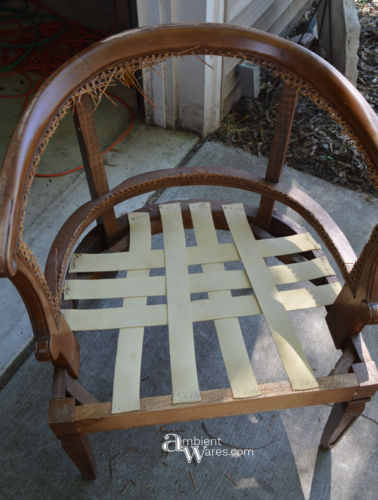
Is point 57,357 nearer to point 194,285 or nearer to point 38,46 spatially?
point 194,285

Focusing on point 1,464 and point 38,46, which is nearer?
point 1,464

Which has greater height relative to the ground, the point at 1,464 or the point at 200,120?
the point at 200,120

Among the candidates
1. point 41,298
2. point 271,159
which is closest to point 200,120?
point 271,159

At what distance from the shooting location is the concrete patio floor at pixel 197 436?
104cm

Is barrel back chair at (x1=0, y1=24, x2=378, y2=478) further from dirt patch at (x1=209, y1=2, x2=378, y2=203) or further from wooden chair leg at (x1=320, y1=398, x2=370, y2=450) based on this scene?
dirt patch at (x1=209, y1=2, x2=378, y2=203)

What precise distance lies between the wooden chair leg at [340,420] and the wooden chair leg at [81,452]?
0.55 m

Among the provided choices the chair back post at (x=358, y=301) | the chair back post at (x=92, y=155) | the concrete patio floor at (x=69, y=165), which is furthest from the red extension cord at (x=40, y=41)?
the chair back post at (x=358, y=301)

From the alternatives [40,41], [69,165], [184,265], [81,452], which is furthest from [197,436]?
[40,41]

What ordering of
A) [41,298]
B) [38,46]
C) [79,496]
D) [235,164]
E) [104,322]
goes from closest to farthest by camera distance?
[41,298]
[104,322]
[79,496]
[235,164]
[38,46]

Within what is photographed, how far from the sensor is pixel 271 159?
1.06 m

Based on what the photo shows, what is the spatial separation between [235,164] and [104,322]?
122 centimetres

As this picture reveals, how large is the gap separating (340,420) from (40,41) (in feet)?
8.64

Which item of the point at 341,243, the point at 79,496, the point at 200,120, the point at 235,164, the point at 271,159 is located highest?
the point at 271,159

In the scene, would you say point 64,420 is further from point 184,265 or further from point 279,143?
point 279,143
